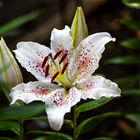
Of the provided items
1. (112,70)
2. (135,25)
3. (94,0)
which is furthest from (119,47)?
(135,25)

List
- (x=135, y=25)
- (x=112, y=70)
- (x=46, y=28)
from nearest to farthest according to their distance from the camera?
1. (x=135, y=25)
2. (x=112, y=70)
3. (x=46, y=28)

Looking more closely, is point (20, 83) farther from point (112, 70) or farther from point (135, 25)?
point (112, 70)

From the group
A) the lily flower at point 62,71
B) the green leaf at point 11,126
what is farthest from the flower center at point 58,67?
the green leaf at point 11,126

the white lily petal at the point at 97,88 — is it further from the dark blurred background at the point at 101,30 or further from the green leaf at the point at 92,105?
the dark blurred background at the point at 101,30

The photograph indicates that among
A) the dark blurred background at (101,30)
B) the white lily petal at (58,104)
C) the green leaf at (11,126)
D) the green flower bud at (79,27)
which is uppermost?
the green flower bud at (79,27)

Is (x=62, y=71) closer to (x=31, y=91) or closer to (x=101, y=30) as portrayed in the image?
(x=31, y=91)

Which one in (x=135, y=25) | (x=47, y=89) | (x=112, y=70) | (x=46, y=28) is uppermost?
(x=47, y=89)

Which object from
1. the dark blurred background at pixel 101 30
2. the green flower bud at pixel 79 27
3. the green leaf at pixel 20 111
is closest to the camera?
the green leaf at pixel 20 111

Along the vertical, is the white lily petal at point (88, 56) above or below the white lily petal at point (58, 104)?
above

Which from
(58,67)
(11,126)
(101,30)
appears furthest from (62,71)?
(101,30)
